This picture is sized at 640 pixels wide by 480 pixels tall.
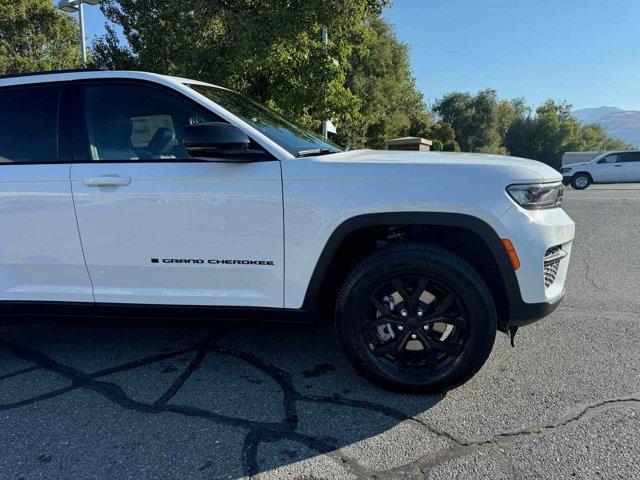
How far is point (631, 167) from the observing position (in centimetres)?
2181

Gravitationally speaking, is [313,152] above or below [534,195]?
above

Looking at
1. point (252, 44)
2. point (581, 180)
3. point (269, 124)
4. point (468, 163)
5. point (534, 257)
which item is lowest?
point (581, 180)

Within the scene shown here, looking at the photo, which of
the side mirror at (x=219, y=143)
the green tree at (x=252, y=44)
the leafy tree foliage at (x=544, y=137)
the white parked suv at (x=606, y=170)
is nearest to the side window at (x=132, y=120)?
the side mirror at (x=219, y=143)

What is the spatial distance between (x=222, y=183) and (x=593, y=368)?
267 cm

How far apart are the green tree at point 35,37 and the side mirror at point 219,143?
21.2 meters

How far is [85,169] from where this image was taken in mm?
2961

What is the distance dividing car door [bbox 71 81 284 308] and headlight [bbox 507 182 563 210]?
4.27 ft

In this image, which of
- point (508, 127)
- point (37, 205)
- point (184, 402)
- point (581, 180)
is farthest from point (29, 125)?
point (508, 127)

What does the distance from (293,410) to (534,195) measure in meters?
1.82

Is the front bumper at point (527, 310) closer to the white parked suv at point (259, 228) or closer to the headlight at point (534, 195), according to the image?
the white parked suv at point (259, 228)

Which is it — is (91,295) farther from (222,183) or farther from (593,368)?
(593,368)

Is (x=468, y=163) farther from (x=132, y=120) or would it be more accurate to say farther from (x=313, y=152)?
(x=132, y=120)

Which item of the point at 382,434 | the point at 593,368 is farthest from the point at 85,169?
the point at 593,368

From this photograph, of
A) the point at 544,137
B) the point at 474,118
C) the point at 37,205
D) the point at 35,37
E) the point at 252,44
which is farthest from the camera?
the point at 544,137
